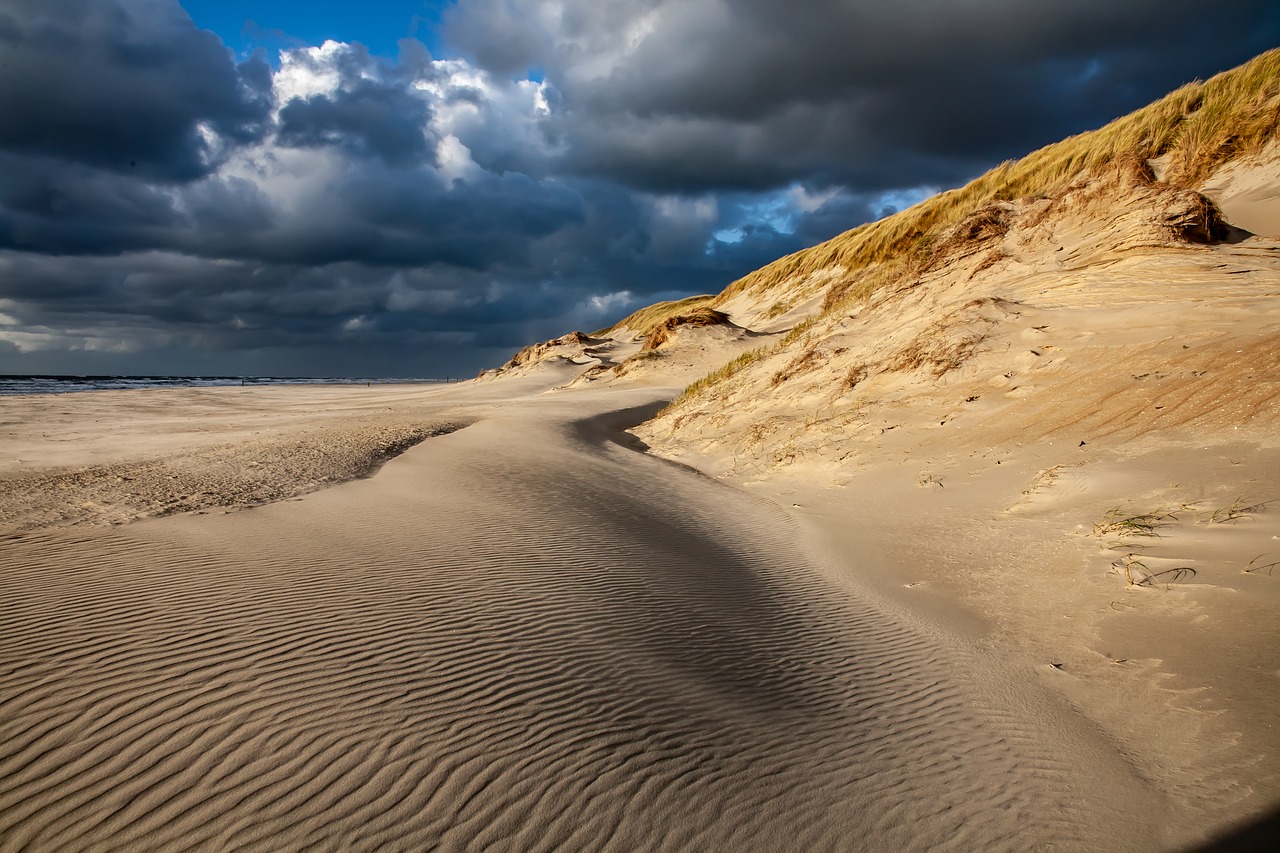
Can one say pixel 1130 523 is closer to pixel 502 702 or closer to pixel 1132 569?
pixel 1132 569

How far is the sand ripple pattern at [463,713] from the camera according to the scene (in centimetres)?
244

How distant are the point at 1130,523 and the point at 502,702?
5.86 m

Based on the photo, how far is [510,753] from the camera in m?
2.81

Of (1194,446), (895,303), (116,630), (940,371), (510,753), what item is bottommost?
(510,753)

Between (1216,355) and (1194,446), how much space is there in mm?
2134

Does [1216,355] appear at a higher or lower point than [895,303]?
lower

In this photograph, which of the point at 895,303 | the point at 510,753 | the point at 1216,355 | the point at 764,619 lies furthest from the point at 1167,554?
the point at 895,303

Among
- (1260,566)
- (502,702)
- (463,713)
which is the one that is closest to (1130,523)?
(1260,566)

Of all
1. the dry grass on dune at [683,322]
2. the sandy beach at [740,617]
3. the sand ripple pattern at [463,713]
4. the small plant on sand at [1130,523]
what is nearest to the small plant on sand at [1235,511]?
the sandy beach at [740,617]

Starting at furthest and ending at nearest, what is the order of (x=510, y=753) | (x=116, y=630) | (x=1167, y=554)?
1. (x=1167, y=554)
2. (x=116, y=630)
3. (x=510, y=753)

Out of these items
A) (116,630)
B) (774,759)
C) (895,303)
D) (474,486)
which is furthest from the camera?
(895,303)

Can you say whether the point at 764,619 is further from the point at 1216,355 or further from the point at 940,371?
the point at 940,371

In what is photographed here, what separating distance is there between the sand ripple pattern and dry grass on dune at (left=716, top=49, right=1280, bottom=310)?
14.8 m

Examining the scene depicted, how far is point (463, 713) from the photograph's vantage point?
10.0ft
